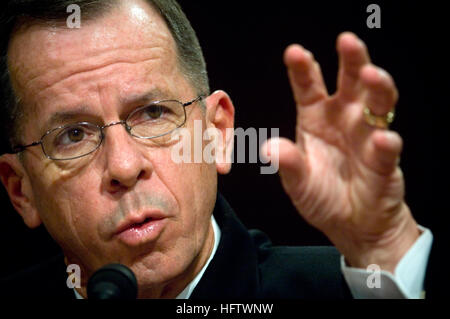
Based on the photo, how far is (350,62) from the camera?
129 cm

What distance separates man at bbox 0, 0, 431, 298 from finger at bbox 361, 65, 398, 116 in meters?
0.02

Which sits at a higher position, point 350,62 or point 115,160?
point 350,62

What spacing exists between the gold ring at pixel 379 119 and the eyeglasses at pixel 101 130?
741mm

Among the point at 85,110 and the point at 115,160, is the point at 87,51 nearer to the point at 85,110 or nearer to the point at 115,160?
the point at 85,110

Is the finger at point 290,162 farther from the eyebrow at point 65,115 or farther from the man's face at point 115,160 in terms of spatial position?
the eyebrow at point 65,115

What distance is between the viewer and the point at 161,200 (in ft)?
5.64

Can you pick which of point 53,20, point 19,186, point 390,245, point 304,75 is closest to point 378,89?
point 304,75

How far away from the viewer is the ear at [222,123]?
2039 mm

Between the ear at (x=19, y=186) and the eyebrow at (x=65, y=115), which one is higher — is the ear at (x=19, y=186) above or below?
below

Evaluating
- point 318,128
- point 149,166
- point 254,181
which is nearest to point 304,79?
point 318,128

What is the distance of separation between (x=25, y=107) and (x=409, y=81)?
1586mm

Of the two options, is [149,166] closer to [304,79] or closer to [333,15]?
[304,79]

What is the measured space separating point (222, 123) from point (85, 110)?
22.6 inches

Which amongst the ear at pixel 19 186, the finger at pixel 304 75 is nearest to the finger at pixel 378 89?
the finger at pixel 304 75
